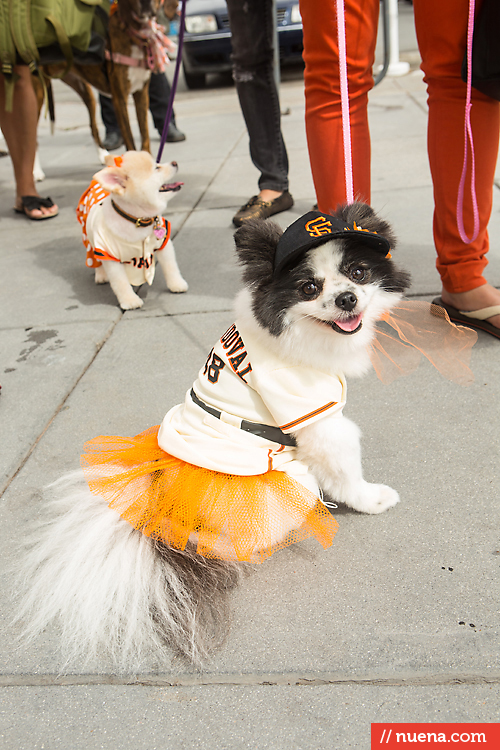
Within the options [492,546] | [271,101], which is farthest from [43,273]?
[492,546]

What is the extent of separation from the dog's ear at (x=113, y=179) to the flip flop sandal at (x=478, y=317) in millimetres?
1879

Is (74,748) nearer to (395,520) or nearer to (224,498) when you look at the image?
(224,498)

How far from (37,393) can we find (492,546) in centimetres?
222

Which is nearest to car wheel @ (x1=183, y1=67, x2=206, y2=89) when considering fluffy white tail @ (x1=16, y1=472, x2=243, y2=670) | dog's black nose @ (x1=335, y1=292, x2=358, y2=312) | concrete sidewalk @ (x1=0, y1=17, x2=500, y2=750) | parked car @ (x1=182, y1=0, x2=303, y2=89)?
parked car @ (x1=182, y1=0, x2=303, y2=89)

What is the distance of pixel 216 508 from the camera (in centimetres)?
169

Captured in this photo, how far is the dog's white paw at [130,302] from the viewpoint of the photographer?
3654mm

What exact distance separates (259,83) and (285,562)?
3797mm

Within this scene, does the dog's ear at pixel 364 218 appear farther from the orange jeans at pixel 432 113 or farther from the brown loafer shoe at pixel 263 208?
the brown loafer shoe at pixel 263 208

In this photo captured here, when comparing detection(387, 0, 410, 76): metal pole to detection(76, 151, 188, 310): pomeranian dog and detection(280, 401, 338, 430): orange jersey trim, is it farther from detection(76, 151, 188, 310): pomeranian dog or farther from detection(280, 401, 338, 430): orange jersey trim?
detection(280, 401, 338, 430): orange jersey trim

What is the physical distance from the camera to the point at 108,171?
10.6 ft

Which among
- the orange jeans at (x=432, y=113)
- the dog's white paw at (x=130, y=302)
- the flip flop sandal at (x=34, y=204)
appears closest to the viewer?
the orange jeans at (x=432, y=113)

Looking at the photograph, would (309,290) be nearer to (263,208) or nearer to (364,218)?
(364,218)

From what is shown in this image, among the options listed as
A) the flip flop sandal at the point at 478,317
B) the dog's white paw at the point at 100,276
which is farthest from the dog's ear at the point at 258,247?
the dog's white paw at the point at 100,276

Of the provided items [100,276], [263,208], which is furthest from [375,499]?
[263,208]
